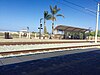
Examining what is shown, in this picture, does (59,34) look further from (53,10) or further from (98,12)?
(98,12)

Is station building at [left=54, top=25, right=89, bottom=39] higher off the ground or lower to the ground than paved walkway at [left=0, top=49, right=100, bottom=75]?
higher

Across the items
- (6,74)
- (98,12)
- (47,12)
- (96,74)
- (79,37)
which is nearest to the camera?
(6,74)

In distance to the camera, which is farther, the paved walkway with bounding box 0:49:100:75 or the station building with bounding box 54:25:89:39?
the station building with bounding box 54:25:89:39

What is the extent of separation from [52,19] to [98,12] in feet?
104

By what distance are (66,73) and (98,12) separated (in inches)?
1177

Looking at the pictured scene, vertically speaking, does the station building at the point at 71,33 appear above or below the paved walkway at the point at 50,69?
above

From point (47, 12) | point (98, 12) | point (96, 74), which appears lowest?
point (96, 74)

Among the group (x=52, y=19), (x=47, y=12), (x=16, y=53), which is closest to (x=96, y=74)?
(x=16, y=53)

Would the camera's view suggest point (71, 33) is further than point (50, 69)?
Yes

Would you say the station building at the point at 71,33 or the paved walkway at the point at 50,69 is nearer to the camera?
the paved walkway at the point at 50,69

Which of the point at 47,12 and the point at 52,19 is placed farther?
the point at 47,12

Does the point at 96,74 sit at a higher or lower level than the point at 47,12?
lower

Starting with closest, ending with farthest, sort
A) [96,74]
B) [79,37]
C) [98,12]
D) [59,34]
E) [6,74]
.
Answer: [6,74] → [96,74] → [98,12] → [59,34] → [79,37]

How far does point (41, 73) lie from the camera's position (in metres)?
7.66
